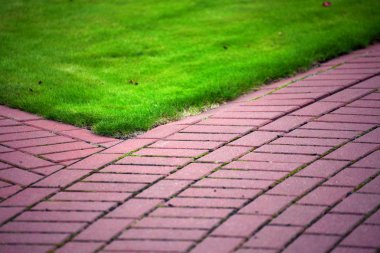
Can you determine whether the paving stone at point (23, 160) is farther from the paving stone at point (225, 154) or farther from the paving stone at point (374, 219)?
the paving stone at point (374, 219)

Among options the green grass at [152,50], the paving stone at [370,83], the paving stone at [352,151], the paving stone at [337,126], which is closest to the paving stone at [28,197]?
the green grass at [152,50]

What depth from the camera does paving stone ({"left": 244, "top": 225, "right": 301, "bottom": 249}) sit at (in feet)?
8.47

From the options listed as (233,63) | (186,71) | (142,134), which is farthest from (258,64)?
(142,134)

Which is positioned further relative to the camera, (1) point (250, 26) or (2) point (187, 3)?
(2) point (187, 3)

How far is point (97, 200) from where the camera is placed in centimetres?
305

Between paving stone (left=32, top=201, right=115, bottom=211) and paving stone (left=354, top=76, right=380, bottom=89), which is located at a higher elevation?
paving stone (left=354, top=76, right=380, bottom=89)

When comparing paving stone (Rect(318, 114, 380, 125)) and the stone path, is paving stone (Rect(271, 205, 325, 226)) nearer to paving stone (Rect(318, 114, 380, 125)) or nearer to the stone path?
the stone path

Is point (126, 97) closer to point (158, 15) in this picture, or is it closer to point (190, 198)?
point (190, 198)

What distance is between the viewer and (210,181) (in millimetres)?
3191

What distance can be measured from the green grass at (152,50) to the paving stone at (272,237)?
60.4 inches

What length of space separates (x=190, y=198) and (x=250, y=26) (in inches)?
140

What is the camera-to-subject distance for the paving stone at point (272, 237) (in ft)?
8.47

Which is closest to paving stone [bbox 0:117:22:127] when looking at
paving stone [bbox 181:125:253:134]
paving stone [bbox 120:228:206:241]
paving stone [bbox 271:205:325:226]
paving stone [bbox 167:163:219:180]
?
paving stone [bbox 181:125:253:134]

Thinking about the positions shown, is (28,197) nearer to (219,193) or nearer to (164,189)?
(164,189)
